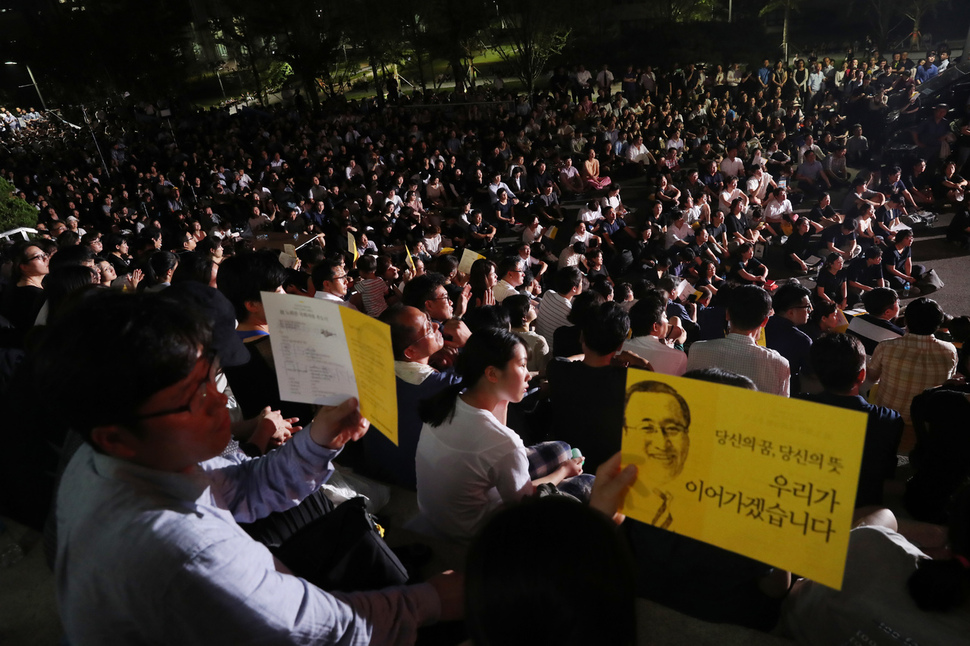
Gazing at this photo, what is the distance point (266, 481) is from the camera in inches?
66.4

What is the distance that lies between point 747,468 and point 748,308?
8.95 feet

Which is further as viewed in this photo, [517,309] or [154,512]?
[517,309]

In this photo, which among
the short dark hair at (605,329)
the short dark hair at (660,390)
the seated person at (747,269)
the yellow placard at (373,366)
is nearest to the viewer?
the short dark hair at (660,390)

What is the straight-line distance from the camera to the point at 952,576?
141cm

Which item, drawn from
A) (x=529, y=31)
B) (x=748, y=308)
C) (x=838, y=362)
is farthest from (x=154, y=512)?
(x=529, y=31)

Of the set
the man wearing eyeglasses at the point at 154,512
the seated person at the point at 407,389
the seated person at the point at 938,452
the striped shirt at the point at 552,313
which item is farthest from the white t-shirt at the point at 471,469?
the striped shirt at the point at 552,313

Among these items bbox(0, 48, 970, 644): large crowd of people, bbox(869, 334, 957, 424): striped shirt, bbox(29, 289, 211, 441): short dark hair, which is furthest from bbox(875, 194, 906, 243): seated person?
bbox(29, 289, 211, 441): short dark hair

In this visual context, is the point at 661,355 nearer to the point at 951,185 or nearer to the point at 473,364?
the point at 473,364

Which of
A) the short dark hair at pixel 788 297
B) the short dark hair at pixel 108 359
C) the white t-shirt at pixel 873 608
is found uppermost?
the short dark hair at pixel 108 359

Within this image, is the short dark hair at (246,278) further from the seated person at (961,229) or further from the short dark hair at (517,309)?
the seated person at (961,229)

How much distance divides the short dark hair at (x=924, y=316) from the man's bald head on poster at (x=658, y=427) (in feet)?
11.5

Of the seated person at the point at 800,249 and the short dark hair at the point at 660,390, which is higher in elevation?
the short dark hair at the point at 660,390

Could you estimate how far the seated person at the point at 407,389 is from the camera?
9.15 feet

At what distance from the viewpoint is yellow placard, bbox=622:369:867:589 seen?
1257mm
